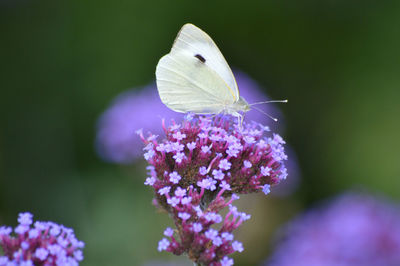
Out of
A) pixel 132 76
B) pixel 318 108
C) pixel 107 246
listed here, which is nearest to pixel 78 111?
pixel 132 76

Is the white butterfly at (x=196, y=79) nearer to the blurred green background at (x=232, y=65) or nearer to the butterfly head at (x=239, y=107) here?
the butterfly head at (x=239, y=107)

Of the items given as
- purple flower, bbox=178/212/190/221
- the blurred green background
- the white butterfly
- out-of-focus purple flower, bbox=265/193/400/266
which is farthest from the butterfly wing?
the blurred green background

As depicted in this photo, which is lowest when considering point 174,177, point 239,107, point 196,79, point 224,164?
point 174,177

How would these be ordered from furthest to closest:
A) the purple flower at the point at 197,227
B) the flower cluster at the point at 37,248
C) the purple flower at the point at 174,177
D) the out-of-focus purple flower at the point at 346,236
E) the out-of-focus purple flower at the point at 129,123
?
the out-of-focus purple flower at the point at 129,123 → the out-of-focus purple flower at the point at 346,236 → the purple flower at the point at 174,177 → the purple flower at the point at 197,227 → the flower cluster at the point at 37,248

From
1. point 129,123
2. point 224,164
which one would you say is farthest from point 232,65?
point 224,164

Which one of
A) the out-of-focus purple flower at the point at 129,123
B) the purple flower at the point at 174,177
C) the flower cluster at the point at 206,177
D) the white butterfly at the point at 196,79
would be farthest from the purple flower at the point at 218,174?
the out-of-focus purple flower at the point at 129,123

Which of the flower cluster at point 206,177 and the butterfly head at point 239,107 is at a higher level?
the butterfly head at point 239,107

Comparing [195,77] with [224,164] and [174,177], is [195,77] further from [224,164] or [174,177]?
[174,177]

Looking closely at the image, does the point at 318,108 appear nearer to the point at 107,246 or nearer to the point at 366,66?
the point at 366,66

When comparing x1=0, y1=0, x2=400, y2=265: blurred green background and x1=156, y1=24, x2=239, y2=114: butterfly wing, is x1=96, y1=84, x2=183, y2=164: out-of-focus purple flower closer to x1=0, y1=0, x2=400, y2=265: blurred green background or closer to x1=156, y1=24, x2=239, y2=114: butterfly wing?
x1=0, y1=0, x2=400, y2=265: blurred green background
